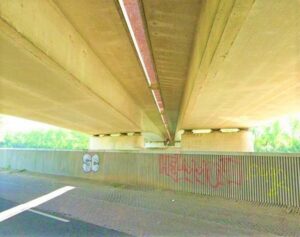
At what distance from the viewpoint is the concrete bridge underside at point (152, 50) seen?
6055 millimetres

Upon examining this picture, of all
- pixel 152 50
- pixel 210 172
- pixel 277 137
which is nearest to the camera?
pixel 152 50

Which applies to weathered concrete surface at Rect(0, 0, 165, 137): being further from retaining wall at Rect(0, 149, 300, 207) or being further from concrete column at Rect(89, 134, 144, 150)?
concrete column at Rect(89, 134, 144, 150)

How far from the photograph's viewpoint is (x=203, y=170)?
12.3 metres

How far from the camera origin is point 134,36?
30.5ft

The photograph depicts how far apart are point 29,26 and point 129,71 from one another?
20.6ft

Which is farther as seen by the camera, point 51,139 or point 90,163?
point 51,139

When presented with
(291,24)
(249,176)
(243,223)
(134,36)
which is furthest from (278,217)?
(134,36)

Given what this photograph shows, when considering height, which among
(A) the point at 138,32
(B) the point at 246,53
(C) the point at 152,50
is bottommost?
(B) the point at 246,53

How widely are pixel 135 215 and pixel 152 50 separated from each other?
558cm

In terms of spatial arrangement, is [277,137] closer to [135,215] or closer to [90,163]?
[90,163]

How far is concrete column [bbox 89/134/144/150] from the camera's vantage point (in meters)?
32.4

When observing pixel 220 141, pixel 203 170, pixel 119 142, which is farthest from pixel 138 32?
pixel 119 142

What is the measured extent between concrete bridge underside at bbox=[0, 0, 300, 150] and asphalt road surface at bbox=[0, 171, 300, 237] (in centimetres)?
437

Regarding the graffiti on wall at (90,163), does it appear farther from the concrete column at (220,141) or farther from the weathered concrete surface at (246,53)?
the concrete column at (220,141)
